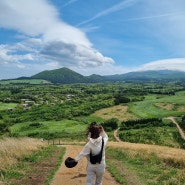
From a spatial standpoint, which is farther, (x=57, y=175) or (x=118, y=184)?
(x=57, y=175)

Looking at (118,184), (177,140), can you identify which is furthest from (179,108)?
(118,184)

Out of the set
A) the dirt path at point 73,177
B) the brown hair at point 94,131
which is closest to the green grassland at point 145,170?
the dirt path at point 73,177

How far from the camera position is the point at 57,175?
641 inches

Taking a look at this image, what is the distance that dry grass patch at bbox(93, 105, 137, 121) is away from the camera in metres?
112

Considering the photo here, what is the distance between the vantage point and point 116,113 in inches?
4786

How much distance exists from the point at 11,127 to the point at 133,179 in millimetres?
89488

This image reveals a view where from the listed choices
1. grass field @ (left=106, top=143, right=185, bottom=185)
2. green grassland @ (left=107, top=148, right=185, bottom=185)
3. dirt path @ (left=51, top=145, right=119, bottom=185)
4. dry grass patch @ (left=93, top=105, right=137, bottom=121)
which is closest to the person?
dirt path @ (left=51, top=145, right=119, bottom=185)

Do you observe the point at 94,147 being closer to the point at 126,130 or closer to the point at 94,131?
the point at 94,131

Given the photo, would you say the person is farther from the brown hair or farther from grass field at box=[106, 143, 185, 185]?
grass field at box=[106, 143, 185, 185]

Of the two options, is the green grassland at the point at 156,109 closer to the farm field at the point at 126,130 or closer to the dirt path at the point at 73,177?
the farm field at the point at 126,130

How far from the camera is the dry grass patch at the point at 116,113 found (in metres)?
112

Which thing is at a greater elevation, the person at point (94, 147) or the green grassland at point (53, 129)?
the person at point (94, 147)

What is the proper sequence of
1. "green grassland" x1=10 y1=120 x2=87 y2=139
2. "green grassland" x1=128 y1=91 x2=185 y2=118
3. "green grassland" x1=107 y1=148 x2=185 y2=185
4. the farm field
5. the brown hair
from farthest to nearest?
Answer: "green grassland" x1=128 y1=91 x2=185 y2=118, "green grassland" x1=10 y1=120 x2=87 y2=139, the farm field, "green grassland" x1=107 y1=148 x2=185 y2=185, the brown hair

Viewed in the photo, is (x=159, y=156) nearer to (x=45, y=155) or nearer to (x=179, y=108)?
(x=45, y=155)
